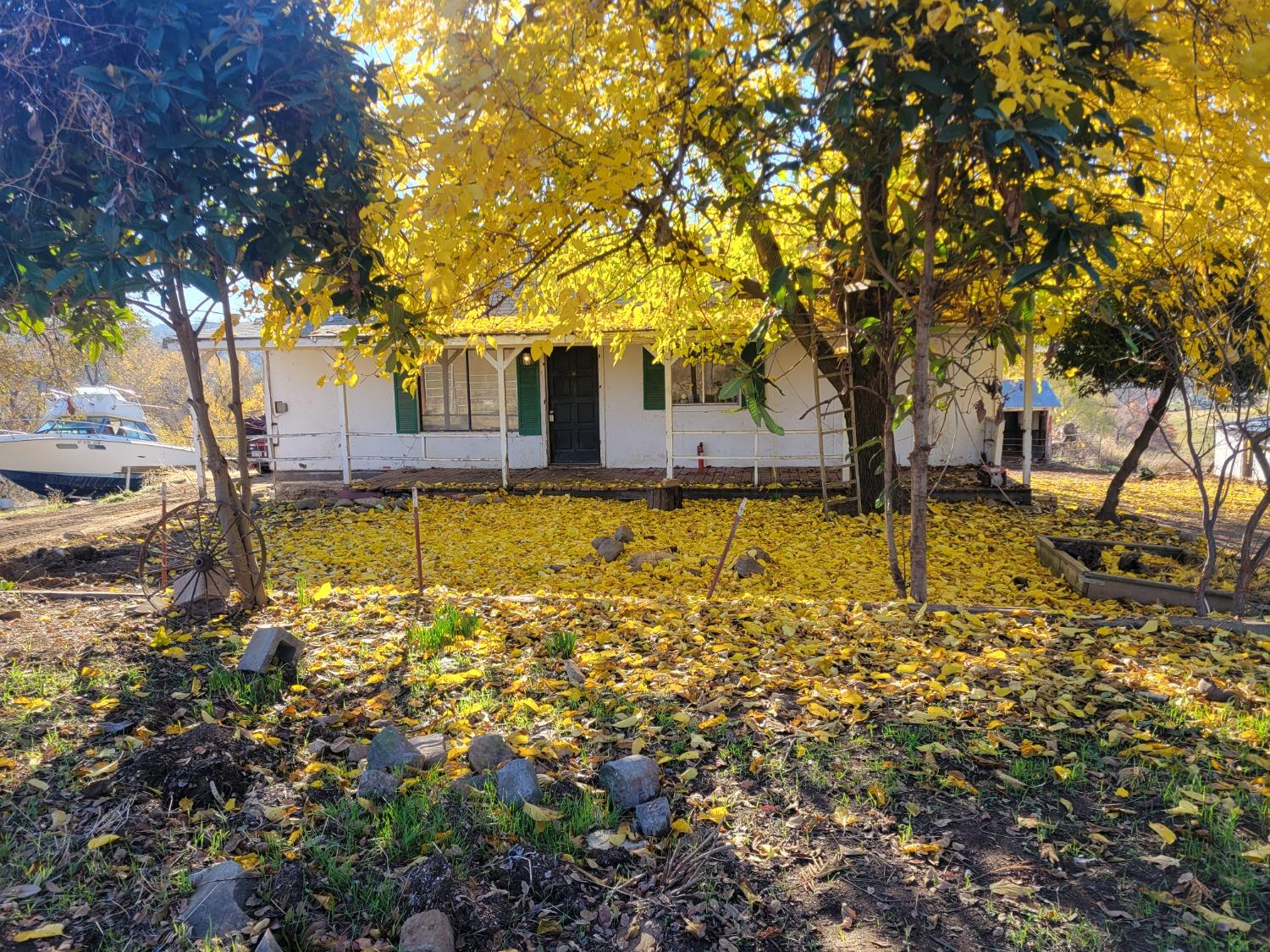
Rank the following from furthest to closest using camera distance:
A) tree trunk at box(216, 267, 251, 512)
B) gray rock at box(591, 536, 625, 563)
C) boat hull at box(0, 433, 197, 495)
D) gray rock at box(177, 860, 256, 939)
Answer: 1. boat hull at box(0, 433, 197, 495)
2. gray rock at box(591, 536, 625, 563)
3. tree trunk at box(216, 267, 251, 512)
4. gray rock at box(177, 860, 256, 939)

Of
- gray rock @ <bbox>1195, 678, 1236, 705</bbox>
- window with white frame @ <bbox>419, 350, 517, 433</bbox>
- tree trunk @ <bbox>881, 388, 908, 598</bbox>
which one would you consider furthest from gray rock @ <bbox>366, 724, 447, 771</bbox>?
window with white frame @ <bbox>419, 350, 517, 433</bbox>

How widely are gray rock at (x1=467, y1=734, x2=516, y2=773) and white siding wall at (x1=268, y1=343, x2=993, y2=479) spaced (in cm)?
1111

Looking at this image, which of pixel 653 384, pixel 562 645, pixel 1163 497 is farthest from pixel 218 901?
pixel 1163 497

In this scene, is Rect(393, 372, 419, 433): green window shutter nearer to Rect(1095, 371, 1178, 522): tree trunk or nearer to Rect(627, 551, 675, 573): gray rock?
Rect(627, 551, 675, 573): gray rock

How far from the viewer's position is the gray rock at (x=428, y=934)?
196cm

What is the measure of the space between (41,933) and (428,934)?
1.07 metres

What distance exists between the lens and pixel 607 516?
10.9 meters

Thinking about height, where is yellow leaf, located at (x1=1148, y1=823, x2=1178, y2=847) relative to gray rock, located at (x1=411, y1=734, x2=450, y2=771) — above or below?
below

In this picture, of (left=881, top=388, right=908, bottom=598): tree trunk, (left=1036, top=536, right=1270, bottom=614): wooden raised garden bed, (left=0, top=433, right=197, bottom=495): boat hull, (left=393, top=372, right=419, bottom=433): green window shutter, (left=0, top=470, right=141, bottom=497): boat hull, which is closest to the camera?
(left=881, top=388, right=908, bottom=598): tree trunk

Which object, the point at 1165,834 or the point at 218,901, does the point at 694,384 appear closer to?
the point at 1165,834

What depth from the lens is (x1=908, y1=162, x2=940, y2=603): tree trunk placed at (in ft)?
14.3

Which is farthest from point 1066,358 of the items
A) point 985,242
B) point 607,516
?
point 985,242

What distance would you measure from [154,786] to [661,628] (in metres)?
2.72

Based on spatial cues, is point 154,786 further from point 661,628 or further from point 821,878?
point 661,628
